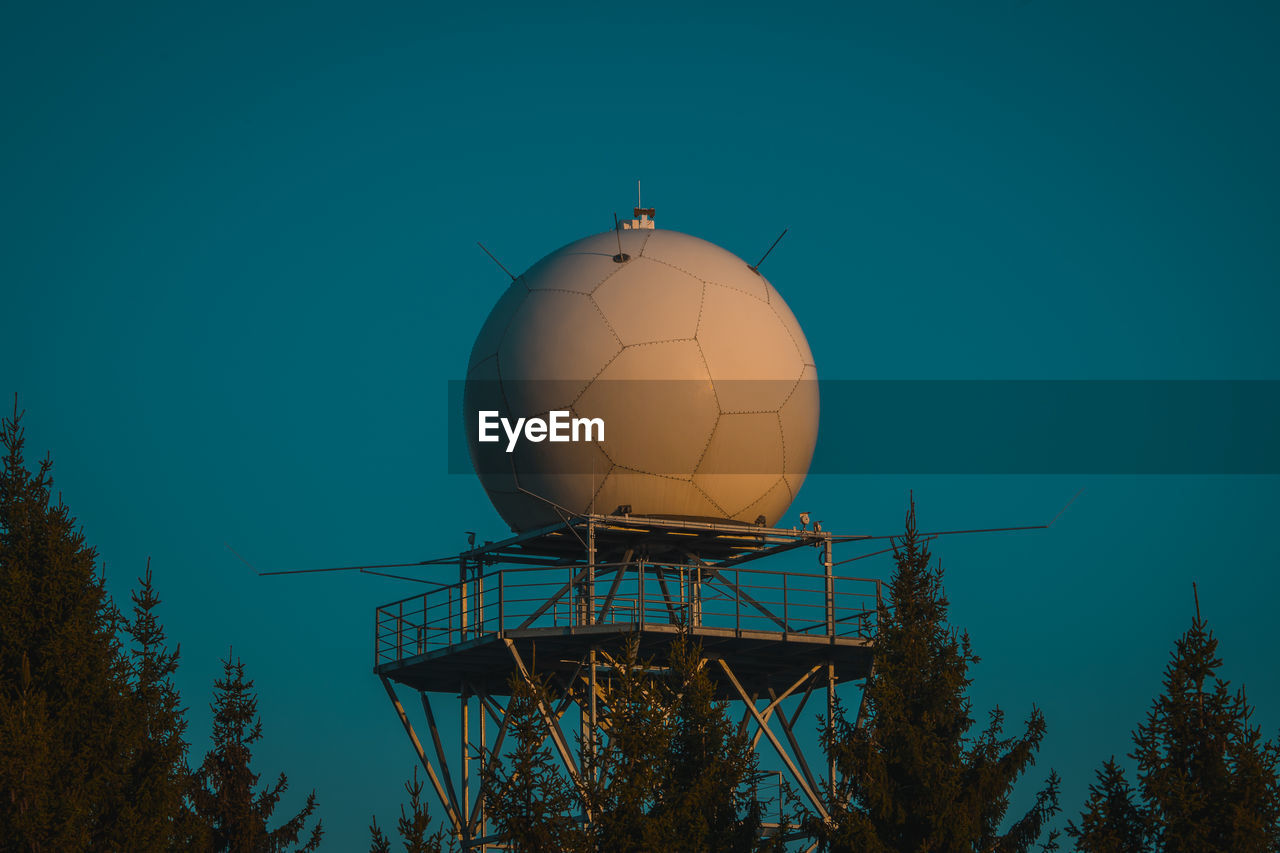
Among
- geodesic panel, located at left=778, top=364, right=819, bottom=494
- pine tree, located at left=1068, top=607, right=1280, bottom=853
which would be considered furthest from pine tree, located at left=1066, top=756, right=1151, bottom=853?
geodesic panel, located at left=778, top=364, right=819, bottom=494

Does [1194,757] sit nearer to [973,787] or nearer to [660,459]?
[973,787]

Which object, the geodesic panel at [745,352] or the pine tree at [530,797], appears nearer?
the pine tree at [530,797]

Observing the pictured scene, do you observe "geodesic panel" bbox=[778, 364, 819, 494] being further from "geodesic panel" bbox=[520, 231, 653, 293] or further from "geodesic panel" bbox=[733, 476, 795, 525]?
"geodesic panel" bbox=[520, 231, 653, 293]

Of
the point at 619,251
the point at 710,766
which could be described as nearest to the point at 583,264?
the point at 619,251

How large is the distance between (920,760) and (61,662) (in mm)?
10794

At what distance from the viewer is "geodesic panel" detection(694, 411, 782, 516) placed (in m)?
31.0

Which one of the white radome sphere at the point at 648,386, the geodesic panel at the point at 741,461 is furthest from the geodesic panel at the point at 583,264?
the geodesic panel at the point at 741,461

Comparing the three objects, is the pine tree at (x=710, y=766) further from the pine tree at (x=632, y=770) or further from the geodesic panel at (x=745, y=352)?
the geodesic panel at (x=745, y=352)

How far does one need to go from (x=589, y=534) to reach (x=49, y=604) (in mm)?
8298

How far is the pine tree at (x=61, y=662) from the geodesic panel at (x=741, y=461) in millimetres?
9463

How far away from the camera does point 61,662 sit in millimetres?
25500

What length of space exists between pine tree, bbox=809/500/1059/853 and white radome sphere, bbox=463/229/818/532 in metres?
6.84

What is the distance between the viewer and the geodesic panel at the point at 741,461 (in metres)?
31.0

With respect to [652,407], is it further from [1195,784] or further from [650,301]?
[1195,784]
